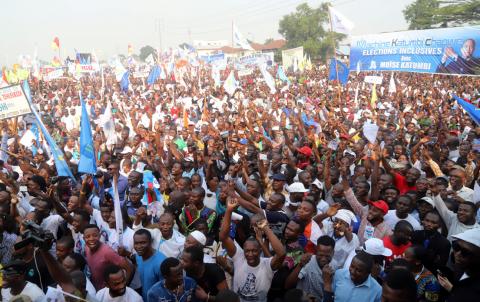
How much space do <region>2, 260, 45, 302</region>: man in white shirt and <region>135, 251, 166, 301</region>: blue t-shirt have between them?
79 centimetres

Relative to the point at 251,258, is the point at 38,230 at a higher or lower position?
higher

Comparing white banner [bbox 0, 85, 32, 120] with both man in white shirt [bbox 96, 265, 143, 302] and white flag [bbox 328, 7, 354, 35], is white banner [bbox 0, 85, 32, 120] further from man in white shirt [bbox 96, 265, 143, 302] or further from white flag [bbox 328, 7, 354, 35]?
white flag [bbox 328, 7, 354, 35]

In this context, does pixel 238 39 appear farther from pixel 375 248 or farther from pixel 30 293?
pixel 30 293

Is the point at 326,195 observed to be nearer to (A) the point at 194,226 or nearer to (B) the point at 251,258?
(A) the point at 194,226

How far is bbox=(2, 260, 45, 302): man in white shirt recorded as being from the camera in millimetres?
2818

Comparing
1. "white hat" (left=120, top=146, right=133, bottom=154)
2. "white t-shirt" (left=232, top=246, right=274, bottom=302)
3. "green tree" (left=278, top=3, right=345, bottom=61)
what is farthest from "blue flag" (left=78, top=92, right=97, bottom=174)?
"green tree" (left=278, top=3, right=345, bottom=61)

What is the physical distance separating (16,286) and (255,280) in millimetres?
1794

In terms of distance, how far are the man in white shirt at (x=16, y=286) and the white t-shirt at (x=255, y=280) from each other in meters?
1.51

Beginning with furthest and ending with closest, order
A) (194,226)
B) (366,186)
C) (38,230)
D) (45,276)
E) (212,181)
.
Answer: (212,181), (366,186), (194,226), (45,276), (38,230)

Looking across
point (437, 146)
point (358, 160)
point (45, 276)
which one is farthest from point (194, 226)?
point (437, 146)

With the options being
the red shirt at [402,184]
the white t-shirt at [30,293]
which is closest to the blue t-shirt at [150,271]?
→ the white t-shirt at [30,293]

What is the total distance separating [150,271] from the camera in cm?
335

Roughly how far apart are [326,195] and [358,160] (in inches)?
68.0

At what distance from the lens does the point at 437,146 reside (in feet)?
23.4
